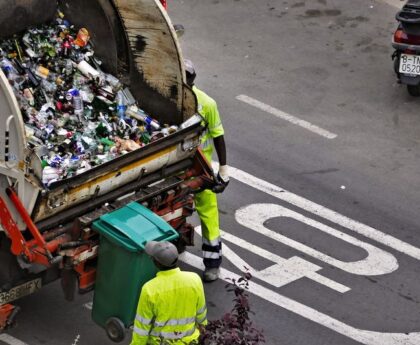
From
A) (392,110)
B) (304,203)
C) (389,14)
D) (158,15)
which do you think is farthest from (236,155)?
(389,14)

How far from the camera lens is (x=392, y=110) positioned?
13891 mm

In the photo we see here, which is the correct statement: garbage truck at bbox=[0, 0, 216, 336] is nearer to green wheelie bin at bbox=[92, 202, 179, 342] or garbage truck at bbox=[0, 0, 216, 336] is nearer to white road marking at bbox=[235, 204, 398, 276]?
green wheelie bin at bbox=[92, 202, 179, 342]

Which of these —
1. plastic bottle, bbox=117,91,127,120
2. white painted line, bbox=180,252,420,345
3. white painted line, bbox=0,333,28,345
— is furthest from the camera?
plastic bottle, bbox=117,91,127,120

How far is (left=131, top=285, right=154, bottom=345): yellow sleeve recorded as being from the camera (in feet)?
26.5

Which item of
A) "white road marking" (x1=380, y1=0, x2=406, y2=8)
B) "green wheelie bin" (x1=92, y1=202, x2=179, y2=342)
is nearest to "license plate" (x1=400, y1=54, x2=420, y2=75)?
"white road marking" (x1=380, y1=0, x2=406, y2=8)

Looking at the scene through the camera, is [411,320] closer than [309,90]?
Yes

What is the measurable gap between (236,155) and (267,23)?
346cm

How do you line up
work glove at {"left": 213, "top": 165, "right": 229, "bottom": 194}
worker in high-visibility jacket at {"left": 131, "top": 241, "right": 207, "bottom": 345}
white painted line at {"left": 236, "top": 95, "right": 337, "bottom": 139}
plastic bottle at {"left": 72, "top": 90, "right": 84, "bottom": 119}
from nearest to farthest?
worker in high-visibility jacket at {"left": 131, "top": 241, "right": 207, "bottom": 345}
plastic bottle at {"left": 72, "top": 90, "right": 84, "bottom": 119}
work glove at {"left": 213, "top": 165, "right": 229, "bottom": 194}
white painted line at {"left": 236, "top": 95, "right": 337, "bottom": 139}

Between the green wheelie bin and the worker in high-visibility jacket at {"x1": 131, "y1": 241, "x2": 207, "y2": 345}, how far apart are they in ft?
2.71

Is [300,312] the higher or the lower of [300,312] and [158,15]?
the lower

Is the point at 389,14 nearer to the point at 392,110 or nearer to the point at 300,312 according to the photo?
the point at 392,110

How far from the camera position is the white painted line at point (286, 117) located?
43.8ft

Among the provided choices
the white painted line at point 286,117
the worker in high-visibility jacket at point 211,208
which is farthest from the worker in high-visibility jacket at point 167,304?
the white painted line at point 286,117

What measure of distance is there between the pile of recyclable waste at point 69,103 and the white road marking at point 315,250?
1643 mm
